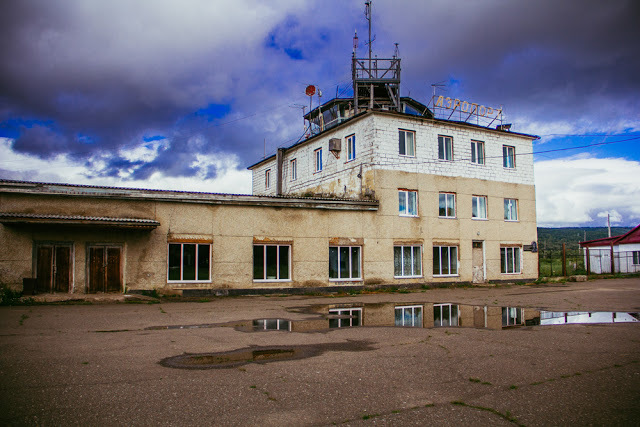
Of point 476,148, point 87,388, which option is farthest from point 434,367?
point 476,148

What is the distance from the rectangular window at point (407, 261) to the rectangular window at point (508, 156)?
28.9ft

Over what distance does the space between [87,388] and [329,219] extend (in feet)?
53.6

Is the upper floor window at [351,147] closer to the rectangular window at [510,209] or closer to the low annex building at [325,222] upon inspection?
the low annex building at [325,222]

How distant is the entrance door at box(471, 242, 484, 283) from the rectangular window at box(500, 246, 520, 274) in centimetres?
164

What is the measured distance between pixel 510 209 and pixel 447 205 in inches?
204

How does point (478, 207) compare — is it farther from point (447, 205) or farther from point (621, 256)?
point (621, 256)

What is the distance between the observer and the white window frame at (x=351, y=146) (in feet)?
80.5

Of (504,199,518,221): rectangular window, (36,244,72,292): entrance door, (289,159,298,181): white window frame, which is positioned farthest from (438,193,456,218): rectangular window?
(36,244,72,292): entrance door

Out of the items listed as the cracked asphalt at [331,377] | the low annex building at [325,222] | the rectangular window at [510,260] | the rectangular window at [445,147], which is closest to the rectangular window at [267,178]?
the low annex building at [325,222]

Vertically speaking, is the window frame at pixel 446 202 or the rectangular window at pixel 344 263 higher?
the window frame at pixel 446 202

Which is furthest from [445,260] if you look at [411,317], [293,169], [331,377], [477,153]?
[331,377]

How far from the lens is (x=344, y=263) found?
70.9 feet

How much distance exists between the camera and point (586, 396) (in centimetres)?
516

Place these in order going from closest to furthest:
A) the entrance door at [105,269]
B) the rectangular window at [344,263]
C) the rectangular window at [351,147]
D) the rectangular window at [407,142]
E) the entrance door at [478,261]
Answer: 1. the entrance door at [105,269]
2. the rectangular window at [344,263]
3. the rectangular window at [407,142]
4. the rectangular window at [351,147]
5. the entrance door at [478,261]
